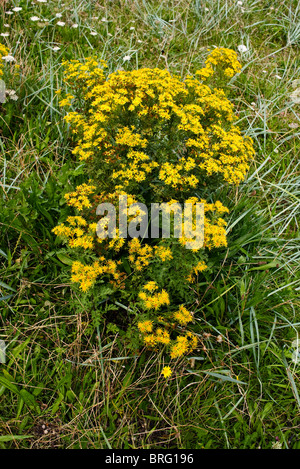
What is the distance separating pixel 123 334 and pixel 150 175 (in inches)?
41.2

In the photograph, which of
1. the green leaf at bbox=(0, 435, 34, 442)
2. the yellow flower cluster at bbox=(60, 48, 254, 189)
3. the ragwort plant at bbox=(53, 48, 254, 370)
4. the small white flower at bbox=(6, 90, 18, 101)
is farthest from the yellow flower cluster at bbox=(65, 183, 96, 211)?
the small white flower at bbox=(6, 90, 18, 101)

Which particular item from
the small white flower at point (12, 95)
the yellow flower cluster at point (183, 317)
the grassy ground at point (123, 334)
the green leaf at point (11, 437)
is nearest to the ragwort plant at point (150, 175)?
the yellow flower cluster at point (183, 317)

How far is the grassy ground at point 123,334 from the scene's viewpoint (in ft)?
5.86

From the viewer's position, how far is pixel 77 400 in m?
1.83

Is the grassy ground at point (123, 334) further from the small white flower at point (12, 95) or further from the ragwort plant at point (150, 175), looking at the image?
the ragwort plant at point (150, 175)

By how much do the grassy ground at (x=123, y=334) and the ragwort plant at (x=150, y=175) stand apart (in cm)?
22

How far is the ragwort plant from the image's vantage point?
1.76 meters

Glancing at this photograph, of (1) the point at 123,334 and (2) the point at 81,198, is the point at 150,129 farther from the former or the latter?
(1) the point at 123,334

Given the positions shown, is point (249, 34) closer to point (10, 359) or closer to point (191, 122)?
point (191, 122)

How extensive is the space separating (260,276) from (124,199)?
1072 millimetres

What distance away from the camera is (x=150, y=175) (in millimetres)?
2199

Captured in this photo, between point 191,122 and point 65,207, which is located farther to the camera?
point 65,207

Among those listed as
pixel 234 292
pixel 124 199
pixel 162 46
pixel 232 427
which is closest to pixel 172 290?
pixel 234 292

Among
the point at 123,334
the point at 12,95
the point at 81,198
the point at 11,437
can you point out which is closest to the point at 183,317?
the point at 123,334
